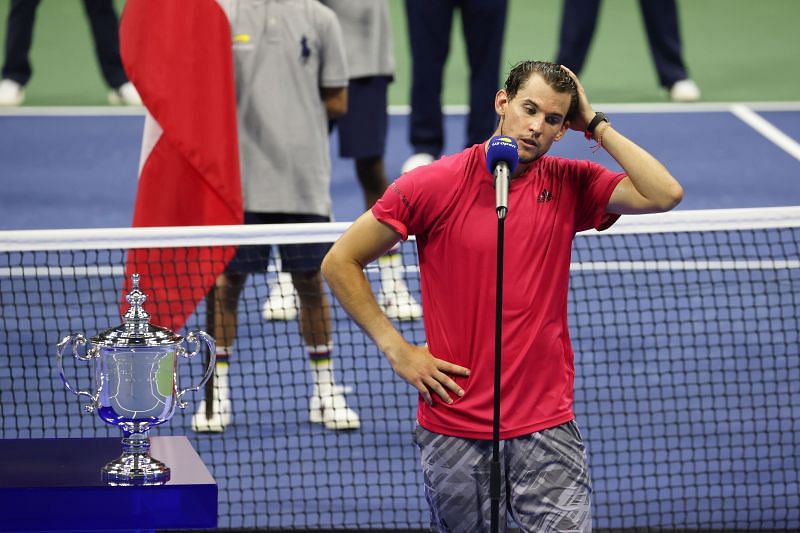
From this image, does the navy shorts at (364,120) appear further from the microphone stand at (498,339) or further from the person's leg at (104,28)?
the person's leg at (104,28)

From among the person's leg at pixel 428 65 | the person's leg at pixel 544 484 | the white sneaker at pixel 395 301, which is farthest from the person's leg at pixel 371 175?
the person's leg at pixel 544 484

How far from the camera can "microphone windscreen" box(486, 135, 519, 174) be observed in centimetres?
379

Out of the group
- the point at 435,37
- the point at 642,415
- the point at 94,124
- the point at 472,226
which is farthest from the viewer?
the point at 94,124

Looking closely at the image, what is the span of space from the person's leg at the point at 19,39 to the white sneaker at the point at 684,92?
5.76 m

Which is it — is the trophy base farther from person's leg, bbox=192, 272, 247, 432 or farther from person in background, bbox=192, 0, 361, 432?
person's leg, bbox=192, 272, 247, 432

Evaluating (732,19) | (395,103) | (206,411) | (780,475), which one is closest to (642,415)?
(780,475)

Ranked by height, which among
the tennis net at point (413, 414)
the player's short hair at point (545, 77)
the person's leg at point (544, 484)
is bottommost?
the tennis net at point (413, 414)

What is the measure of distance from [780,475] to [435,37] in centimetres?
469

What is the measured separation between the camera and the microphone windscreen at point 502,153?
3.79m

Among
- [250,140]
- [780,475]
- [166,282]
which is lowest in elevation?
[780,475]

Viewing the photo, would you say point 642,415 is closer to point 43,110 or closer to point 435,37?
point 435,37

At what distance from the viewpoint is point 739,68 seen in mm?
14805

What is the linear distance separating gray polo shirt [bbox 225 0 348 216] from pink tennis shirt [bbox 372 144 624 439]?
2.42m

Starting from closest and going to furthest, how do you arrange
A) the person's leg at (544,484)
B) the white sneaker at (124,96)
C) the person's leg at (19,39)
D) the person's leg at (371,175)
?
the person's leg at (544,484), the person's leg at (371,175), the person's leg at (19,39), the white sneaker at (124,96)
